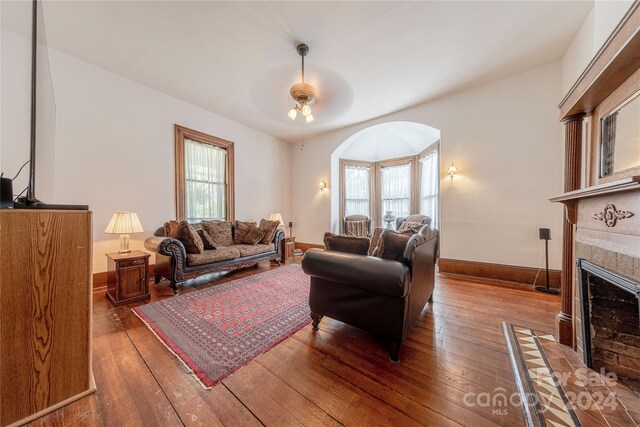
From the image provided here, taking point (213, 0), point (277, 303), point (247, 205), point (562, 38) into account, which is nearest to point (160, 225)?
point (247, 205)

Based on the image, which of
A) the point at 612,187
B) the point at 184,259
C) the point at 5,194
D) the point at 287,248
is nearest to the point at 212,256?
the point at 184,259

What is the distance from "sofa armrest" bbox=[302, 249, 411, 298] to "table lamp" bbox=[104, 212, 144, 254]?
8.15 ft

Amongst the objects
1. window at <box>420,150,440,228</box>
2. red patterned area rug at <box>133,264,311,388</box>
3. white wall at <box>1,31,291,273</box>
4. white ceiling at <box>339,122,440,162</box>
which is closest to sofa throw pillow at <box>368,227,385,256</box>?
red patterned area rug at <box>133,264,311,388</box>

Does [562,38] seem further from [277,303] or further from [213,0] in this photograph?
[277,303]

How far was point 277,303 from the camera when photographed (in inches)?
96.3

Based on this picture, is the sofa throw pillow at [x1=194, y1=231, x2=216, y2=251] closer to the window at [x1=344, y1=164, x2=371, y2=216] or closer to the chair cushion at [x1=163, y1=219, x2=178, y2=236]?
the chair cushion at [x1=163, y1=219, x2=178, y2=236]

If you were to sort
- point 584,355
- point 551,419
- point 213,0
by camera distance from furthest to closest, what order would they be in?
point 213,0 → point 584,355 → point 551,419

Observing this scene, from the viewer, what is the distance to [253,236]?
418cm

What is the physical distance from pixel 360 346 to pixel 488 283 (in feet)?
8.73

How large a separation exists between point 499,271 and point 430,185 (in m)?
2.18

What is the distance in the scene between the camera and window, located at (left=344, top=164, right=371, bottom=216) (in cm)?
596

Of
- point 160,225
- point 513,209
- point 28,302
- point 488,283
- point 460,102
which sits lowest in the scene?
point 488,283

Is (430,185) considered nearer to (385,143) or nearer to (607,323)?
(385,143)

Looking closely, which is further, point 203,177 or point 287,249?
point 287,249
